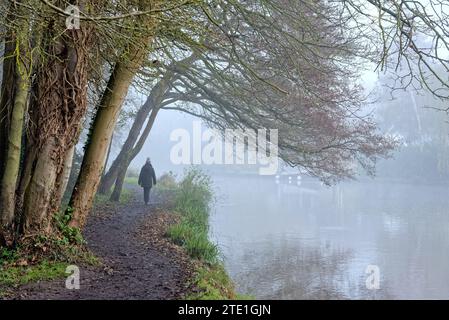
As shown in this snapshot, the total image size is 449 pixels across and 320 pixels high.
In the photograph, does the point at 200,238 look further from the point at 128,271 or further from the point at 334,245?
the point at 334,245

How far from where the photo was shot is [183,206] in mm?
16078

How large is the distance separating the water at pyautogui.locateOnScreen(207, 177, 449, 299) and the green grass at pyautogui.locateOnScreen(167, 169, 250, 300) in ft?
3.25

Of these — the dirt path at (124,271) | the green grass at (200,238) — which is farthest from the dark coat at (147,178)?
the dirt path at (124,271)

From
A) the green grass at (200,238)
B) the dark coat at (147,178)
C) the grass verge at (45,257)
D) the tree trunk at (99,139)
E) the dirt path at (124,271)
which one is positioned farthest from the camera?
the dark coat at (147,178)

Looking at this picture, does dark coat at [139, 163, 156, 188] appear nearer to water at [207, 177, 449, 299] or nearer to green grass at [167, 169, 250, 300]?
green grass at [167, 169, 250, 300]

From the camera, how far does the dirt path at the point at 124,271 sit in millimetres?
5543

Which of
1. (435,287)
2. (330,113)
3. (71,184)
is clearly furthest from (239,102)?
(435,287)

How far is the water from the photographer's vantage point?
10.9 m

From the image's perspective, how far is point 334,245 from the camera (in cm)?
1549

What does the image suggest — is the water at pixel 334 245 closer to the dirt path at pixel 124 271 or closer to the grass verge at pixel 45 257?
the dirt path at pixel 124 271

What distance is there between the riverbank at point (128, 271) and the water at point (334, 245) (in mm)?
1940

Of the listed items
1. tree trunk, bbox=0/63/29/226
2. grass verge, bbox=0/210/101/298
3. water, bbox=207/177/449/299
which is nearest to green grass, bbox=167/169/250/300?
water, bbox=207/177/449/299
